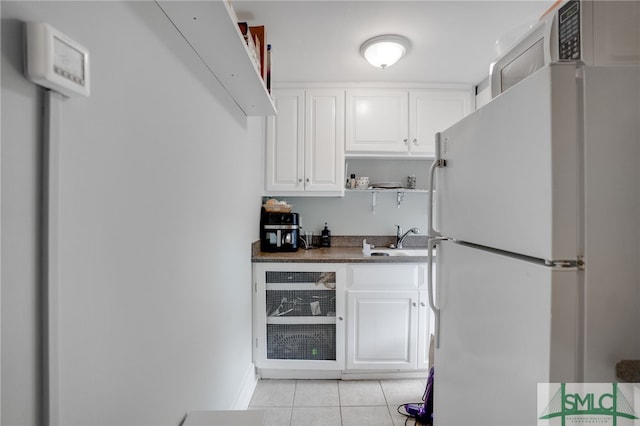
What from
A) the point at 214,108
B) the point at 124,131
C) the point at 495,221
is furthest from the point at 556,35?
the point at 214,108

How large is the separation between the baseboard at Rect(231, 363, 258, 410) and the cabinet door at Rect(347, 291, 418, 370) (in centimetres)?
69

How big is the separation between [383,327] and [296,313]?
651 millimetres

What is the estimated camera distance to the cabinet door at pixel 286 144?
270 cm

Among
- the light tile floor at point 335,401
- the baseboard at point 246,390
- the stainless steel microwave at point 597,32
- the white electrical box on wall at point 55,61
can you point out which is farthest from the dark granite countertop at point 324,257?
the white electrical box on wall at point 55,61

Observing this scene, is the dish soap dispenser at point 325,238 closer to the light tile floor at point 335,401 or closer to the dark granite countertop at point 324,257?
the dark granite countertop at point 324,257

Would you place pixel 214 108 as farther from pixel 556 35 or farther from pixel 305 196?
pixel 305 196

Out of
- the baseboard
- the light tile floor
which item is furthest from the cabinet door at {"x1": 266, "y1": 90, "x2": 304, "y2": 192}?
the light tile floor

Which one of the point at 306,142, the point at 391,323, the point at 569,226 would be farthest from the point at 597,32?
the point at 306,142

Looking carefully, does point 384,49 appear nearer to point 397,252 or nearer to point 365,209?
point 365,209

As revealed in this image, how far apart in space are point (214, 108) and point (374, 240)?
6.46 feet

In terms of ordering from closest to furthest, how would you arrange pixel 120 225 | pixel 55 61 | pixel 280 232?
1. pixel 55 61
2. pixel 120 225
3. pixel 280 232

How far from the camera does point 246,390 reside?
203 centimetres

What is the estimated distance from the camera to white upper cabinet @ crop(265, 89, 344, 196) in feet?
8.87

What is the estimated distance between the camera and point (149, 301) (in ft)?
3.06
